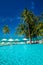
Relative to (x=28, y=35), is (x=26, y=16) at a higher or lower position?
higher

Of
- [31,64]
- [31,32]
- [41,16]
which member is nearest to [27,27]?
[31,32]

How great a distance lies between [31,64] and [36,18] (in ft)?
87.1

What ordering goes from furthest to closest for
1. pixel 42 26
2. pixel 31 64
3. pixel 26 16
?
pixel 42 26 < pixel 26 16 < pixel 31 64

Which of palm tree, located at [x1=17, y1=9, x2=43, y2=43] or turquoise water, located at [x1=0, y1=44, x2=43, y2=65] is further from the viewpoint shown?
palm tree, located at [x1=17, y1=9, x2=43, y2=43]

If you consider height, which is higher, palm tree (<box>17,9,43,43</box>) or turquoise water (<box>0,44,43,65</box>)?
palm tree (<box>17,9,43,43</box>)

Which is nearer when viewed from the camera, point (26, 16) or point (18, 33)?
point (26, 16)

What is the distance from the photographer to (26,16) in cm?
3419

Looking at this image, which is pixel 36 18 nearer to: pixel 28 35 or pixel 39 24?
pixel 39 24

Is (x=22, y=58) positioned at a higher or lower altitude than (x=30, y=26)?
lower

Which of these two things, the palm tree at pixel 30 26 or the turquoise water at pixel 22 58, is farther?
the palm tree at pixel 30 26

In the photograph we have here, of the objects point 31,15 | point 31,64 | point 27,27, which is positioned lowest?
point 31,64

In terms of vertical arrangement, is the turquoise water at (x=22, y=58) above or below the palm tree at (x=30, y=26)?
below

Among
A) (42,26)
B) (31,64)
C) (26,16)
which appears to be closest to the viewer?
(31,64)

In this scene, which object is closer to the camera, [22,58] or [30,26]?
[22,58]
